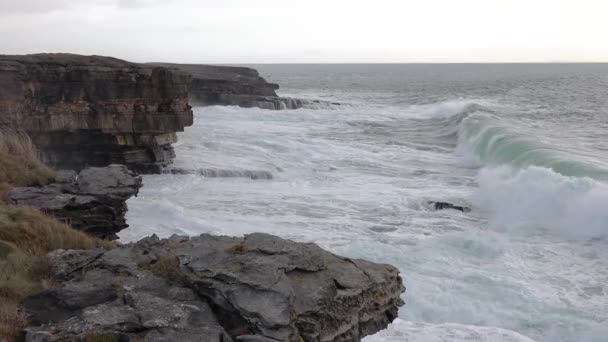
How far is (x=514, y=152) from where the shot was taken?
2786 cm

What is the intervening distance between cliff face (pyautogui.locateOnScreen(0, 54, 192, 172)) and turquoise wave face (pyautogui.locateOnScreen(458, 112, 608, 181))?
45.0 ft

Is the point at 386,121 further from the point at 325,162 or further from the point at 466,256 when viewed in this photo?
the point at 466,256

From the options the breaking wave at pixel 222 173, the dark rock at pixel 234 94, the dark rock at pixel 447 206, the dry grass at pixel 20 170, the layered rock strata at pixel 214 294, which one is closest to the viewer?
the layered rock strata at pixel 214 294

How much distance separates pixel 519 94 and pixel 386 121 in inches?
1401

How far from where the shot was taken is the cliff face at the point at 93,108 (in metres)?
21.1

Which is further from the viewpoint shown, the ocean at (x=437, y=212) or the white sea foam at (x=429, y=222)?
the ocean at (x=437, y=212)

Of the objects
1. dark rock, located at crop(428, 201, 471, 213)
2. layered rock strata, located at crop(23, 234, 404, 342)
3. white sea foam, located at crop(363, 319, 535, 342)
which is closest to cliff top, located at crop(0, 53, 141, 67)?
dark rock, located at crop(428, 201, 471, 213)

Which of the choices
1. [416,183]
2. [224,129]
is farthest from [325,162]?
[224,129]

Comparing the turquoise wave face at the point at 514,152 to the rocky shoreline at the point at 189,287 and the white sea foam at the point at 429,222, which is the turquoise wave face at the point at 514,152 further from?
the rocky shoreline at the point at 189,287

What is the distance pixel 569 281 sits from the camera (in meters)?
12.7

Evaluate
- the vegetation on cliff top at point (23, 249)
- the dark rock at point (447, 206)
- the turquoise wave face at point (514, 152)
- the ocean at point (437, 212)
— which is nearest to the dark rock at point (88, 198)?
the vegetation on cliff top at point (23, 249)

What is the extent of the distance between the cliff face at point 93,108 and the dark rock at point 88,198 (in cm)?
1041

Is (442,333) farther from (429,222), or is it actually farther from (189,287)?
(429,222)

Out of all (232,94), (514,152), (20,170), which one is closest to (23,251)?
(20,170)
